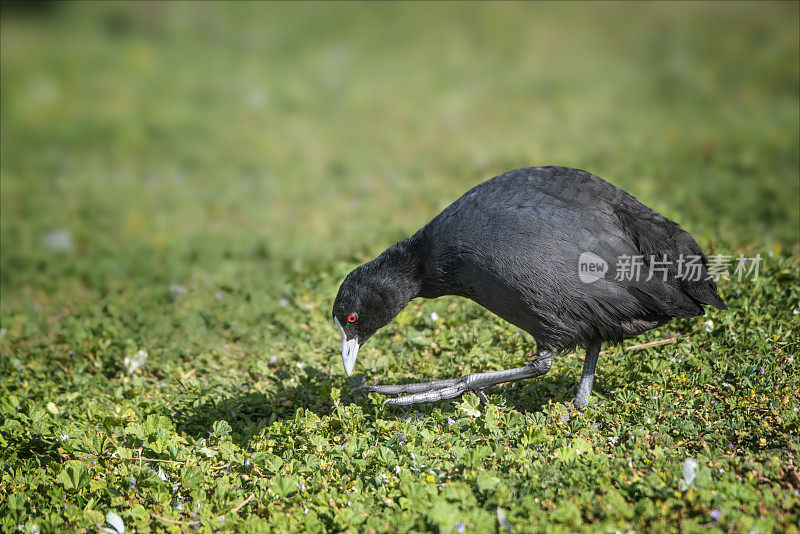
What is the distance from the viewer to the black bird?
11.7 feet

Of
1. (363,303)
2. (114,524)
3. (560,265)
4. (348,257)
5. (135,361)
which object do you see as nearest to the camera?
(114,524)

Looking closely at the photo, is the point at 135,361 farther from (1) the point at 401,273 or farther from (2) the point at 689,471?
Result: (2) the point at 689,471

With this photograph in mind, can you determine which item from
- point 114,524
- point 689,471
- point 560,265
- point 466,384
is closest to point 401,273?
point 466,384

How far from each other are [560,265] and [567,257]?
5 centimetres

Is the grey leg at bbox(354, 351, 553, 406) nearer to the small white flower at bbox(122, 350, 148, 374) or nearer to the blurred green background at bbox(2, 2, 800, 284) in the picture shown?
the small white flower at bbox(122, 350, 148, 374)

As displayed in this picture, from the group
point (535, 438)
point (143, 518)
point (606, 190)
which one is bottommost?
point (143, 518)

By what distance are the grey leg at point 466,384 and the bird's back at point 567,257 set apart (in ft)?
0.62

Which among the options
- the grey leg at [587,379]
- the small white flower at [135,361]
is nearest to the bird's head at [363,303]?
the grey leg at [587,379]

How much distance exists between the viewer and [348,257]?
6.06 meters

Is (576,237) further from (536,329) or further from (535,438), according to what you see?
(535,438)

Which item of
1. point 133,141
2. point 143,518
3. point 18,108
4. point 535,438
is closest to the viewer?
point 143,518

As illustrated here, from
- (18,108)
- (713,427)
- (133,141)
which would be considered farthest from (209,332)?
(18,108)

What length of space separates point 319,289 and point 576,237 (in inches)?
94.7

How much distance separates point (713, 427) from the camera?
11.6 feet
